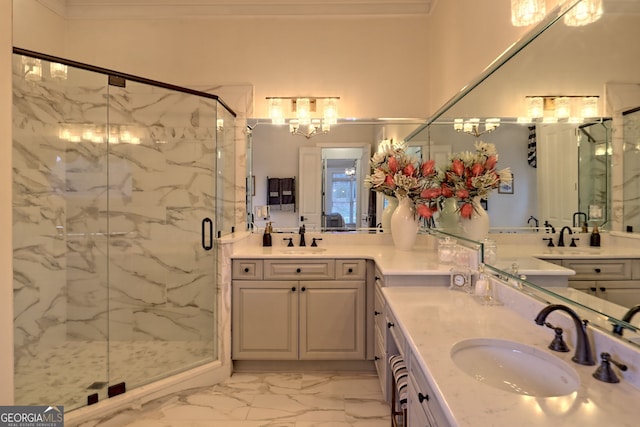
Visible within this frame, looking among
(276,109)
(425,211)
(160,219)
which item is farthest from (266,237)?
(425,211)

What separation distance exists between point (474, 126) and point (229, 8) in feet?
7.70

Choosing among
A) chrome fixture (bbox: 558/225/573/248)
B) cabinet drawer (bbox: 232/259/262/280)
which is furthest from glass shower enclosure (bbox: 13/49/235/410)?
chrome fixture (bbox: 558/225/573/248)

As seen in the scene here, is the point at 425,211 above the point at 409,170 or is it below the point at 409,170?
below

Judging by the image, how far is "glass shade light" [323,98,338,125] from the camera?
2.96 metres

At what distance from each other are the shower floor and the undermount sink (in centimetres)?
205

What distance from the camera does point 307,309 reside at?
255cm

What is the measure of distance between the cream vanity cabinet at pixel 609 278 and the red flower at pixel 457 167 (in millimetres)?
925

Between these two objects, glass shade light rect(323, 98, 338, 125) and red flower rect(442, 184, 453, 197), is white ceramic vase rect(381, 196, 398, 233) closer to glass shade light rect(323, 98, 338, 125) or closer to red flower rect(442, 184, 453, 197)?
red flower rect(442, 184, 453, 197)

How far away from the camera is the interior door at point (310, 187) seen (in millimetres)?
3035

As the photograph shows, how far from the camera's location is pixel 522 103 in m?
1.56

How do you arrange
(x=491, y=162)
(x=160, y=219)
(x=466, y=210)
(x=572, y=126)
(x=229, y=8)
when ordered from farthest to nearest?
(x=160, y=219) → (x=229, y=8) → (x=466, y=210) → (x=491, y=162) → (x=572, y=126)

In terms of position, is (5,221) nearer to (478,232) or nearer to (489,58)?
(478,232)

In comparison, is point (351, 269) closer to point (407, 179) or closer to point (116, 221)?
point (407, 179)

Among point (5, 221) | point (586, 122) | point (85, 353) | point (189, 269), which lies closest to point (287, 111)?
point (189, 269)
